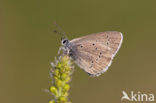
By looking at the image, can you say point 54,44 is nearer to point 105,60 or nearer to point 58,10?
point 58,10

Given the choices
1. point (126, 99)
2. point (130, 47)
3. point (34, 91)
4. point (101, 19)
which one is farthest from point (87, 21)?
point (126, 99)

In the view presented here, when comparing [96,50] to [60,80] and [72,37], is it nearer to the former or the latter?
[60,80]

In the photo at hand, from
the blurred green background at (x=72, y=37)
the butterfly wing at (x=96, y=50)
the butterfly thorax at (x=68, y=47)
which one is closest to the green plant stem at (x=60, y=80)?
the butterfly thorax at (x=68, y=47)

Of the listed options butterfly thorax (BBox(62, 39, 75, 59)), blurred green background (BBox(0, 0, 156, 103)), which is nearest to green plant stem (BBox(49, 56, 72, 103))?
butterfly thorax (BBox(62, 39, 75, 59))

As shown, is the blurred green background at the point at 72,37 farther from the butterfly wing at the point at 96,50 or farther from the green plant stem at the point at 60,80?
the green plant stem at the point at 60,80

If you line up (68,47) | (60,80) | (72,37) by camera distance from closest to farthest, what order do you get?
1. (60,80)
2. (68,47)
3. (72,37)

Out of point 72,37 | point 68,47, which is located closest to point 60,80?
point 68,47
